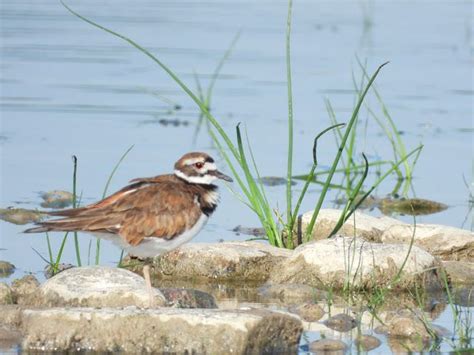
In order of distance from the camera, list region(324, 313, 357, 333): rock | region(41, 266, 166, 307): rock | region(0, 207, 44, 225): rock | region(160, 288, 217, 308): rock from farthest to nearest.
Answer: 1. region(0, 207, 44, 225): rock
2. region(160, 288, 217, 308): rock
3. region(324, 313, 357, 333): rock
4. region(41, 266, 166, 307): rock

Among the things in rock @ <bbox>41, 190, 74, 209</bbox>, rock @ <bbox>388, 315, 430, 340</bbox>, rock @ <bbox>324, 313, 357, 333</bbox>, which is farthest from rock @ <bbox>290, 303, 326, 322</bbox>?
rock @ <bbox>41, 190, 74, 209</bbox>

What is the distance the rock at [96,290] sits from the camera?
761 cm

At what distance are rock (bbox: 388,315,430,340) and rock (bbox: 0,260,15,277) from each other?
2739 mm

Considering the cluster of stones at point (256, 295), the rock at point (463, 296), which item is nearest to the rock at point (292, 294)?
the cluster of stones at point (256, 295)

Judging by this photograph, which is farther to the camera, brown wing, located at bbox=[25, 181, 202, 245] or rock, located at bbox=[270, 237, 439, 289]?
rock, located at bbox=[270, 237, 439, 289]

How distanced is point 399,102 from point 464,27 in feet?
21.2

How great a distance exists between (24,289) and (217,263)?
1513 mm

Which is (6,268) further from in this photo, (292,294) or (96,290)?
(292,294)

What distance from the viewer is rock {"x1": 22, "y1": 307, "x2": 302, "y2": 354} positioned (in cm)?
696

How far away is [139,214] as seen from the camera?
7770 mm

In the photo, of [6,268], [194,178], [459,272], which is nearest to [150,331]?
[194,178]

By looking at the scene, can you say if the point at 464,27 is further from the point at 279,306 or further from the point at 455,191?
the point at 279,306

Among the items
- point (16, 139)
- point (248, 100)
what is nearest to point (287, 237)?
point (16, 139)

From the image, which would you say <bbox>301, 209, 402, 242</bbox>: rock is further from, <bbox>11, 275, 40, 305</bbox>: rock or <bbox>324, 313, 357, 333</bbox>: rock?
<bbox>11, 275, 40, 305</bbox>: rock
